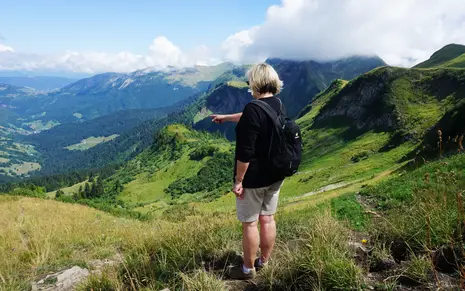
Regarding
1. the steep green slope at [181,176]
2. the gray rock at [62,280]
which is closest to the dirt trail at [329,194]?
the gray rock at [62,280]

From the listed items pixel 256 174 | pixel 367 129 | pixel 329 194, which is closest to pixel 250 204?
pixel 256 174

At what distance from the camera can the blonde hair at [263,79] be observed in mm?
4891

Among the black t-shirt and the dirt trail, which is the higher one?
the black t-shirt

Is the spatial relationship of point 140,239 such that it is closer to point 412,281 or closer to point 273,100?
point 273,100

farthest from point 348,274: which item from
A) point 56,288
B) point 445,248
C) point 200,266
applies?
point 56,288

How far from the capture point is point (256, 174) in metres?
4.70

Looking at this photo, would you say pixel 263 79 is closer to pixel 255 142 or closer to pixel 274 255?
pixel 255 142

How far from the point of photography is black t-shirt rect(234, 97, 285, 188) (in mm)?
4496

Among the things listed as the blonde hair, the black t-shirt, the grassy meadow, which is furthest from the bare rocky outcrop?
the blonde hair

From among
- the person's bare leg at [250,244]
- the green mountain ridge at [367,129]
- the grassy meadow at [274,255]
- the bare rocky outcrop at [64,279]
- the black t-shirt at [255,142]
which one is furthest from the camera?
the green mountain ridge at [367,129]

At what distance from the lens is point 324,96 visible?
178250mm

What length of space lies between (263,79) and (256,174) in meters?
1.48

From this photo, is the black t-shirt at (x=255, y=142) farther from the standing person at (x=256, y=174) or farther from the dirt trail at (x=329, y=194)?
the dirt trail at (x=329, y=194)

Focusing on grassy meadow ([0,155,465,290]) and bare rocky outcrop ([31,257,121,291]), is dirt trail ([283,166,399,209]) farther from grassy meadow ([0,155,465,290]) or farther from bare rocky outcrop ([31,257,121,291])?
bare rocky outcrop ([31,257,121,291])
